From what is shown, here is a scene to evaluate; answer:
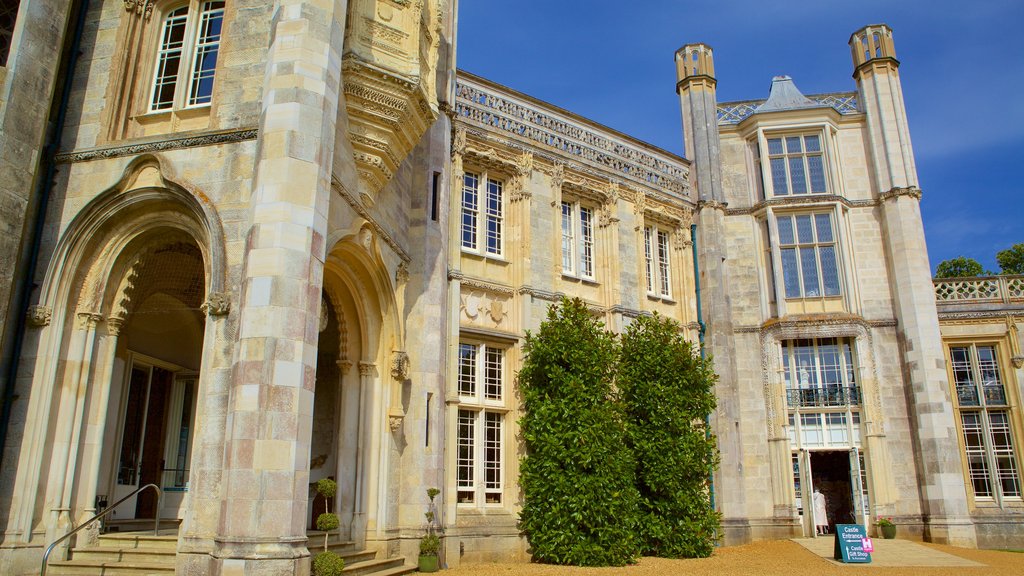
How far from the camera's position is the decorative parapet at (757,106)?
76.0 feet

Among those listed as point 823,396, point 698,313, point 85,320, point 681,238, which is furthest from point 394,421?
point 823,396

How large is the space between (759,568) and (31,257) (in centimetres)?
1346

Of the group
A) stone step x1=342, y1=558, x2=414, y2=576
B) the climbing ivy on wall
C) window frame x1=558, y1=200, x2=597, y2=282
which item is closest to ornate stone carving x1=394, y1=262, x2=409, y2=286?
the climbing ivy on wall

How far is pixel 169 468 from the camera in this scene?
47.4 ft

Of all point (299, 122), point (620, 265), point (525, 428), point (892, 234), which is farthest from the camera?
point (892, 234)

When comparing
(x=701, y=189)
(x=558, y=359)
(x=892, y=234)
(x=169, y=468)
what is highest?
(x=701, y=189)

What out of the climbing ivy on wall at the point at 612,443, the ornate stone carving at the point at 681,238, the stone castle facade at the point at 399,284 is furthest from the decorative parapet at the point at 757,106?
the climbing ivy on wall at the point at 612,443

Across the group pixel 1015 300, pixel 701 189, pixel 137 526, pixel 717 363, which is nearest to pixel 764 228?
pixel 701 189

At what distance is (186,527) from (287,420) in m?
1.99

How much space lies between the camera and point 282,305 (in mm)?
9312

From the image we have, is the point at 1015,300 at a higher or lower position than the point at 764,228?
lower

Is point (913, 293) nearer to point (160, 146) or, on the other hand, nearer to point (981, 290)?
point (981, 290)

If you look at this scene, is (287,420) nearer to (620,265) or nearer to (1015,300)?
(620,265)

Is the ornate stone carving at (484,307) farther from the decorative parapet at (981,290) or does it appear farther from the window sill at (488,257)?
the decorative parapet at (981,290)
